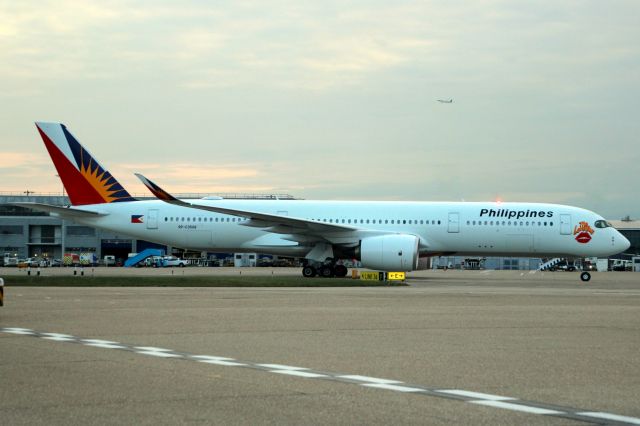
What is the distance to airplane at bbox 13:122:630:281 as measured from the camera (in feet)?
136

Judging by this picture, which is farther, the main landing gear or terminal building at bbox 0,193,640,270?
terminal building at bbox 0,193,640,270

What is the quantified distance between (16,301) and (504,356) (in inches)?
545

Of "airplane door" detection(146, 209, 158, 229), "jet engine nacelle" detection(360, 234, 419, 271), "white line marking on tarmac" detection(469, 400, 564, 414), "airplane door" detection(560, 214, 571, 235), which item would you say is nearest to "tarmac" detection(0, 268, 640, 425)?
"white line marking on tarmac" detection(469, 400, 564, 414)

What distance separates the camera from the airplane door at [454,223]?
42219 mm

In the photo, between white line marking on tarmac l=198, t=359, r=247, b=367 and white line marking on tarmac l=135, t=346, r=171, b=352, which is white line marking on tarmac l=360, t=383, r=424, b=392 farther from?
white line marking on tarmac l=135, t=346, r=171, b=352

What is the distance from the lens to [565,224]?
4216 centimetres

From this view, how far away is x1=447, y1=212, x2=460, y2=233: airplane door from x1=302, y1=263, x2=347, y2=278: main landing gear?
5282 mm

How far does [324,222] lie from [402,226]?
370cm

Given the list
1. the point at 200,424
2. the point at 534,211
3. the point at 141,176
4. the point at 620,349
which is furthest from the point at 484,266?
→ the point at 200,424

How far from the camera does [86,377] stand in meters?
9.29

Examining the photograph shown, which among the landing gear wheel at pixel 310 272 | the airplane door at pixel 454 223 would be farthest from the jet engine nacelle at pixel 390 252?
the airplane door at pixel 454 223

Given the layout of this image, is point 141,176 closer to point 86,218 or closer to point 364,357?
point 86,218

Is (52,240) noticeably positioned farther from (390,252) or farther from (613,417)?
(613,417)

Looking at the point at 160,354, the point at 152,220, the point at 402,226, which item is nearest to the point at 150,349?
the point at 160,354
